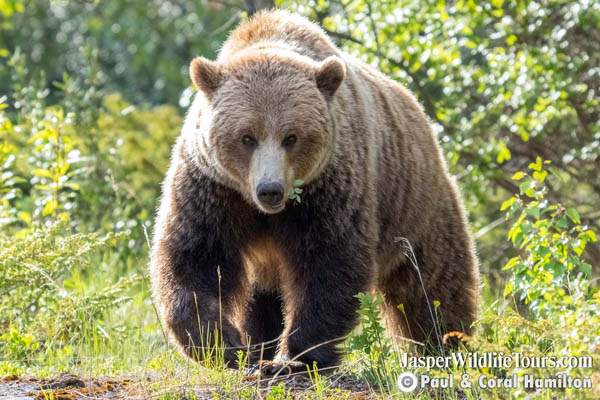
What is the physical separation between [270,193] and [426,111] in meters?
4.95

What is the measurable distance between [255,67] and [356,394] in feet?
6.33

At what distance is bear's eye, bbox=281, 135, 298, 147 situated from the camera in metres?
5.03

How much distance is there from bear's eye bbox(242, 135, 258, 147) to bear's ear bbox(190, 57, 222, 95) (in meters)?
0.38

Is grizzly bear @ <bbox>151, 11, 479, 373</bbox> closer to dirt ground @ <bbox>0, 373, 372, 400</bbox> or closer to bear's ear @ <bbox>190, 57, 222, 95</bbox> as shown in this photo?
bear's ear @ <bbox>190, 57, 222, 95</bbox>

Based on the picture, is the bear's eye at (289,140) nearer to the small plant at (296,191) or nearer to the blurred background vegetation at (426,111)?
the small plant at (296,191)

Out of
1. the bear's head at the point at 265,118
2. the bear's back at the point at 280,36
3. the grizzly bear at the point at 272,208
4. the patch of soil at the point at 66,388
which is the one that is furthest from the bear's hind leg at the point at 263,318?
the bear's back at the point at 280,36

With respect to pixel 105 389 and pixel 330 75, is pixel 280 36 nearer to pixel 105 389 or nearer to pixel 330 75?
pixel 330 75

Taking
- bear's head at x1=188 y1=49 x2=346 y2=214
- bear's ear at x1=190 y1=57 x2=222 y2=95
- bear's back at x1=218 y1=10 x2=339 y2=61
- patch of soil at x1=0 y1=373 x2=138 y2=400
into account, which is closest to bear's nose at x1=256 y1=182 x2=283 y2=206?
bear's head at x1=188 y1=49 x2=346 y2=214

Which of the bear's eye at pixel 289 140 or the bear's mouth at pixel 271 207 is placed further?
the bear's eye at pixel 289 140

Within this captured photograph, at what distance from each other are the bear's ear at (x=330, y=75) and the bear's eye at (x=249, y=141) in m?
0.51

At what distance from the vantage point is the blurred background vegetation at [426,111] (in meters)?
5.92

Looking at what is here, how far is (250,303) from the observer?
5742mm

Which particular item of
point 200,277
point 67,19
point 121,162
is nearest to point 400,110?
point 200,277

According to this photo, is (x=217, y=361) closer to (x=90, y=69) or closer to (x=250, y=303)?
(x=250, y=303)
